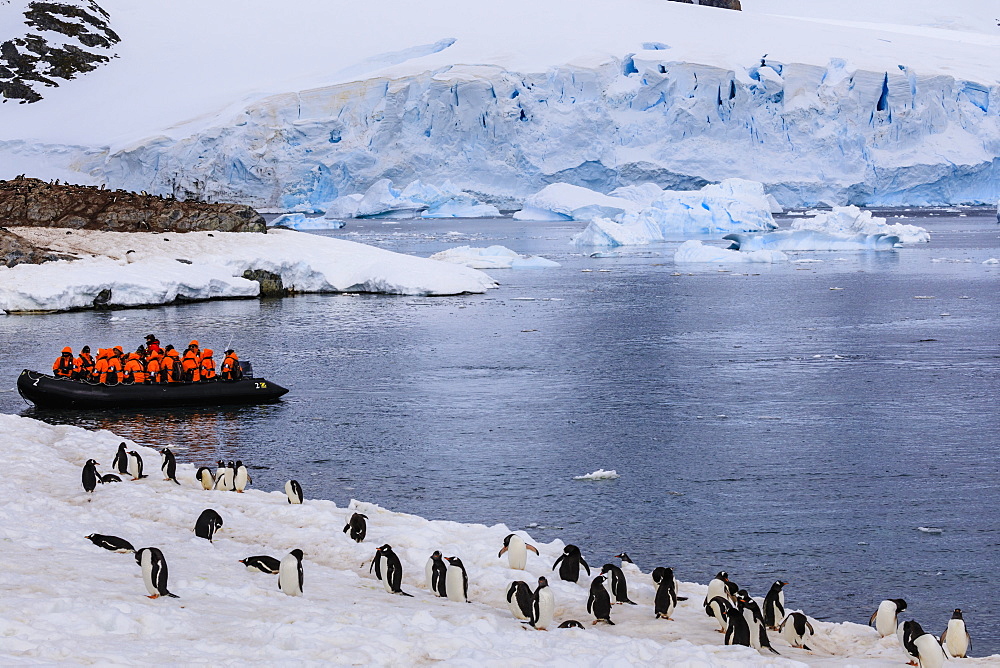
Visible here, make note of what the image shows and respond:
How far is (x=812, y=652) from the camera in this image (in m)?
7.70

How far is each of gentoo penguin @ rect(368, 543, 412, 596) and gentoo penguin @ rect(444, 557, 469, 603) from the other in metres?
0.35

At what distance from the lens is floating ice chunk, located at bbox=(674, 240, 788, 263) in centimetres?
4500

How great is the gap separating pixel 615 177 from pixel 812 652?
197 ft

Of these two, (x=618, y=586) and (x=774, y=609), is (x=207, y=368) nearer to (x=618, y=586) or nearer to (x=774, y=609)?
(x=618, y=586)

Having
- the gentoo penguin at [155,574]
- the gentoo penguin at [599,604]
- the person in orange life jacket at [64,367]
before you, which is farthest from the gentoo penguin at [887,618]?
the person in orange life jacket at [64,367]

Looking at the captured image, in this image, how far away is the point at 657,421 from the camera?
16.4 m

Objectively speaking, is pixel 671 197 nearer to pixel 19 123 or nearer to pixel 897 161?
pixel 897 161

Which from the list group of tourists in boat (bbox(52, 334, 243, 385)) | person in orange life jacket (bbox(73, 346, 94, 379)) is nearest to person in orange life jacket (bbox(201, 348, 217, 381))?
group of tourists in boat (bbox(52, 334, 243, 385))

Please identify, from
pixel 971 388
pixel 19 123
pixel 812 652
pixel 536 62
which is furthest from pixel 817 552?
pixel 19 123

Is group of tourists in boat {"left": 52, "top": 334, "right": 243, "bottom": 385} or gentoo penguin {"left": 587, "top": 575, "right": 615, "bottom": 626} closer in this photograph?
gentoo penguin {"left": 587, "top": 575, "right": 615, "bottom": 626}

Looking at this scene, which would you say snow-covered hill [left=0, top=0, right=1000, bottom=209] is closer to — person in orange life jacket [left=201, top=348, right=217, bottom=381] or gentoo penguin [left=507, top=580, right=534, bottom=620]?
person in orange life jacket [left=201, top=348, right=217, bottom=381]

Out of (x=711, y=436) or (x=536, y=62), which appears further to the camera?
(x=536, y=62)

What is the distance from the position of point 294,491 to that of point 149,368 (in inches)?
317

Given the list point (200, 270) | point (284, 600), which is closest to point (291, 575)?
point (284, 600)
